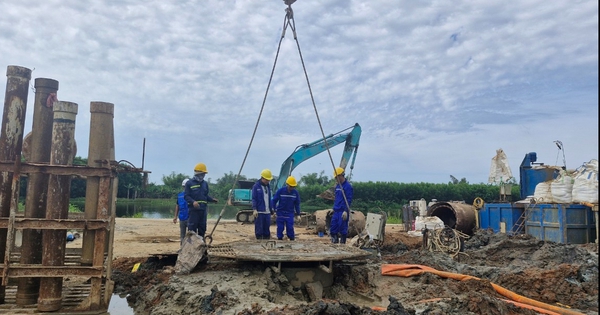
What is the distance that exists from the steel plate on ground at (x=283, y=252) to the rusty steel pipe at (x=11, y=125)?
2580 millimetres

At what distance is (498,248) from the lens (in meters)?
9.76

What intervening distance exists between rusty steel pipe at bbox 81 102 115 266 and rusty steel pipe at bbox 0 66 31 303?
0.85 meters

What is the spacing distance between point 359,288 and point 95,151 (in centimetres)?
390

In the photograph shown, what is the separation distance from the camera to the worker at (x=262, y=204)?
27.1 ft

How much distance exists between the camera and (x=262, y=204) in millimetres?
8320

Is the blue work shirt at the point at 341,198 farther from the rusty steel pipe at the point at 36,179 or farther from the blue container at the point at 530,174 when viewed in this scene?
the blue container at the point at 530,174

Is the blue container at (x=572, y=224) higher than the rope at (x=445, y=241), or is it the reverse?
the blue container at (x=572, y=224)

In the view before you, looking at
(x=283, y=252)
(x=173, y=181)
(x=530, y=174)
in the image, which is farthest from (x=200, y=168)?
(x=173, y=181)

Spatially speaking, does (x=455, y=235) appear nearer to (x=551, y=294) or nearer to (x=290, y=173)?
(x=551, y=294)

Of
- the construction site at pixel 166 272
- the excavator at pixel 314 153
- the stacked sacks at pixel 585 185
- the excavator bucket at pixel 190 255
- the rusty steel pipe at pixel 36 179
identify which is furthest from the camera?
the excavator at pixel 314 153

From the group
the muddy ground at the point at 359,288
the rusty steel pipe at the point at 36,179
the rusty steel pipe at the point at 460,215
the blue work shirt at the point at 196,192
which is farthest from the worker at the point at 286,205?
the rusty steel pipe at the point at 460,215

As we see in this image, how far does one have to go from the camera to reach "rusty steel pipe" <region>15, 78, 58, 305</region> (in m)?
5.52

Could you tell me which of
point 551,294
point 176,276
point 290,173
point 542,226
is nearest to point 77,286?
point 176,276

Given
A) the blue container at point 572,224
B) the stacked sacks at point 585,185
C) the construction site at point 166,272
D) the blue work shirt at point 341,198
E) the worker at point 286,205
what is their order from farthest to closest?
the blue container at point 572,224
the blue work shirt at point 341,198
the worker at point 286,205
the stacked sacks at point 585,185
the construction site at point 166,272
